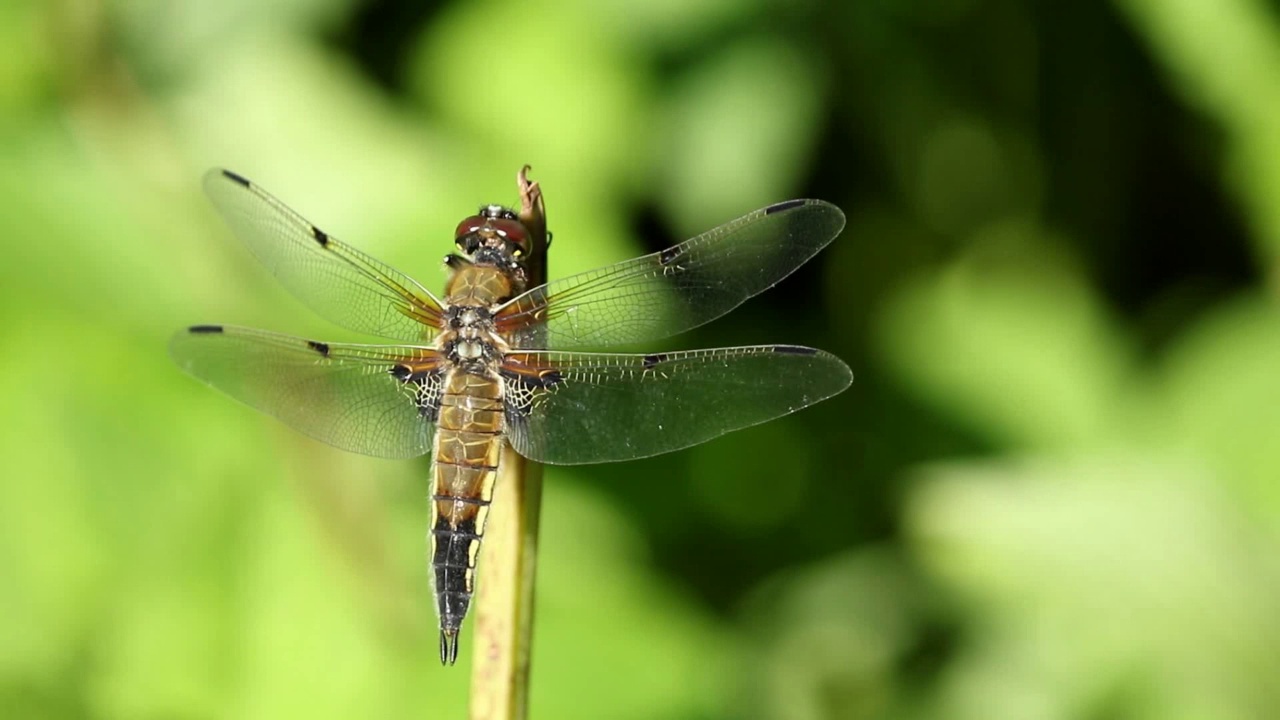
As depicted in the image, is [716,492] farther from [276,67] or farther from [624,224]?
[276,67]

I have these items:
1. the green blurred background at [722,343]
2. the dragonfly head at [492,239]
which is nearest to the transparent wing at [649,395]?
the dragonfly head at [492,239]

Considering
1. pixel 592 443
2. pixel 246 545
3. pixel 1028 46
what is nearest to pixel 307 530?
pixel 246 545

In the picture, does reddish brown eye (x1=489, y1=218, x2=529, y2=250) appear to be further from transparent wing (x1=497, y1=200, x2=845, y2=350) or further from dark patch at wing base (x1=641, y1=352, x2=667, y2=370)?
dark patch at wing base (x1=641, y1=352, x2=667, y2=370)

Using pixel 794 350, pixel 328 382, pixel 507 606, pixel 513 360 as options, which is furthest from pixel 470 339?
pixel 507 606

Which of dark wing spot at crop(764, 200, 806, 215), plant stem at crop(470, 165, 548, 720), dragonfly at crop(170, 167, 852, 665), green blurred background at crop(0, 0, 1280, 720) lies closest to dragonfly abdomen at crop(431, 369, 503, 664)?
dragonfly at crop(170, 167, 852, 665)

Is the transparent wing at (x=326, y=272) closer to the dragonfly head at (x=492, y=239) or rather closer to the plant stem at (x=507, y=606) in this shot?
the dragonfly head at (x=492, y=239)

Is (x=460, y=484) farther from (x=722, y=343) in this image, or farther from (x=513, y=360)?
(x=722, y=343)
